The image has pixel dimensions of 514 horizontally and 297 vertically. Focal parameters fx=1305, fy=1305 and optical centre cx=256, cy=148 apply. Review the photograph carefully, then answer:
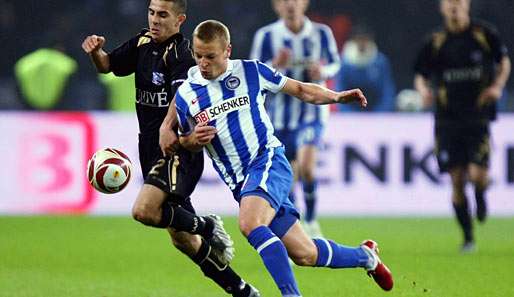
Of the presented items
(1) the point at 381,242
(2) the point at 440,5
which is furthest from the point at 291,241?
(2) the point at 440,5

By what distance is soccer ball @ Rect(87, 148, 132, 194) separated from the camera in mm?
8055

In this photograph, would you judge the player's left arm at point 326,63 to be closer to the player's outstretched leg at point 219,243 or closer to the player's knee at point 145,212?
the player's outstretched leg at point 219,243

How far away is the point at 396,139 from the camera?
1485cm

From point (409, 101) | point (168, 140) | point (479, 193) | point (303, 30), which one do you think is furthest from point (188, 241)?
point (409, 101)

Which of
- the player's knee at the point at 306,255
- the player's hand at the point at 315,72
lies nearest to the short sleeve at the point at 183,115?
the player's knee at the point at 306,255

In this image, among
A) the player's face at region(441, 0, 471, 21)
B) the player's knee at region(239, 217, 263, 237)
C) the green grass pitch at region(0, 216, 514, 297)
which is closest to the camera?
the player's knee at region(239, 217, 263, 237)

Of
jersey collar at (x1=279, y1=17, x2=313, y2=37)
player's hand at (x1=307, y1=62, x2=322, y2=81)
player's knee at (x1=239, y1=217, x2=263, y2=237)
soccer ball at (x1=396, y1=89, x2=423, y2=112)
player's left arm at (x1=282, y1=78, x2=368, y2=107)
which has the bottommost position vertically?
soccer ball at (x1=396, y1=89, x2=423, y2=112)

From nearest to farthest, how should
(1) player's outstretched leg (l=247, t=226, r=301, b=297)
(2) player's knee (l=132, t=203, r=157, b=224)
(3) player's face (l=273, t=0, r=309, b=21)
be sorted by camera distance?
(1) player's outstretched leg (l=247, t=226, r=301, b=297), (2) player's knee (l=132, t=203, r=157, b=224), (3) player's face (l=273, t=0, r=309, b=21)

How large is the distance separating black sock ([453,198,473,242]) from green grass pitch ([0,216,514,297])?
19cm

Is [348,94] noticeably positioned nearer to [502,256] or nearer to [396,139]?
[502,256]

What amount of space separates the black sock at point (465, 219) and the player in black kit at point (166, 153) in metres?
4.15

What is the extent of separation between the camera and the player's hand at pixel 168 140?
7.56 meters

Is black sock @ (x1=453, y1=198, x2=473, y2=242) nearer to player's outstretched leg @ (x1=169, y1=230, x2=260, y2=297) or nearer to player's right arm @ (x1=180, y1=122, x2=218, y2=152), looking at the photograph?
player's outstretched leg @ (x1=169, y1=230, x2=260, y2=297)

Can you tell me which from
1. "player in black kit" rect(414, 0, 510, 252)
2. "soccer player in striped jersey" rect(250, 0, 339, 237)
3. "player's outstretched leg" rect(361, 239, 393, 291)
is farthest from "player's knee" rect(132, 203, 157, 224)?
"player in black kit" rect(414, 0, 510, 252)
